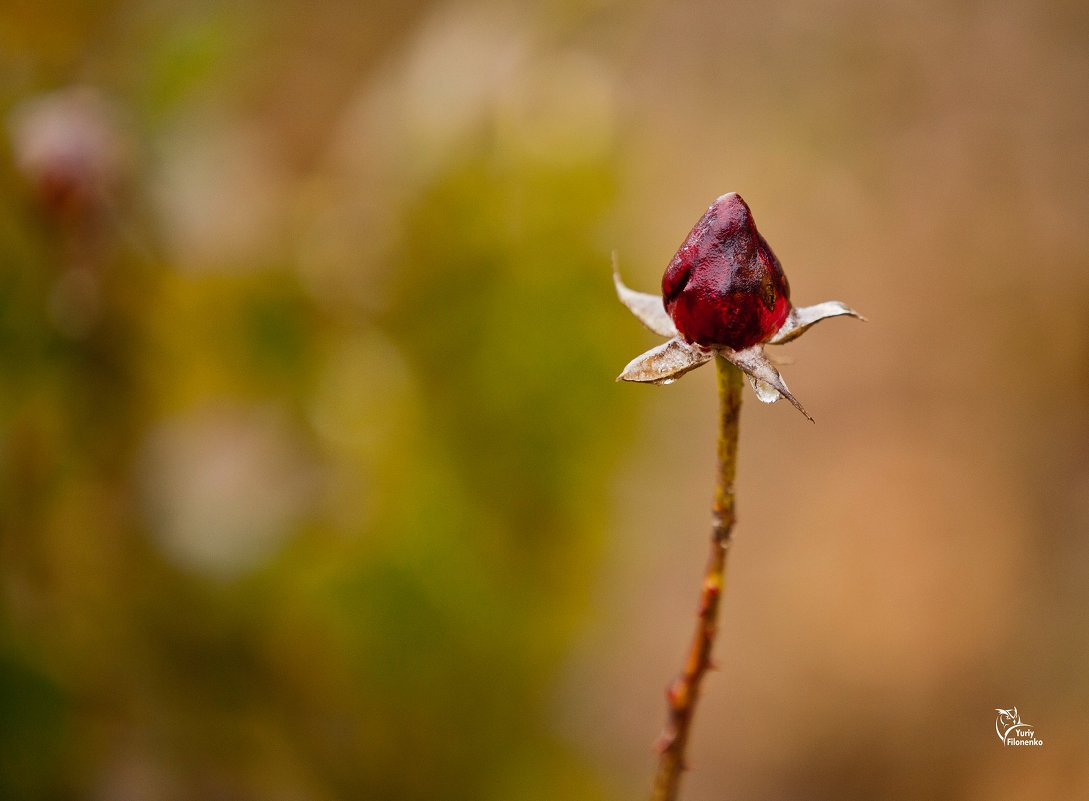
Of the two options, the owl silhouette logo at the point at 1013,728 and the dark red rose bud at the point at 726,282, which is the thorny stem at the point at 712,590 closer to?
the dark red rose bud at the point at 726,282

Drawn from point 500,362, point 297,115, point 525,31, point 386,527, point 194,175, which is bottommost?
point 386,527

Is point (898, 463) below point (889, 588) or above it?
above

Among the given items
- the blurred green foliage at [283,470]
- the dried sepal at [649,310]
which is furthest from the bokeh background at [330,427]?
→ the dried sepal at [649,310]

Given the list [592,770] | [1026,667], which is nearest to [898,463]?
[1026,667]

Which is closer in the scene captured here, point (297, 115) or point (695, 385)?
point (695, 385)

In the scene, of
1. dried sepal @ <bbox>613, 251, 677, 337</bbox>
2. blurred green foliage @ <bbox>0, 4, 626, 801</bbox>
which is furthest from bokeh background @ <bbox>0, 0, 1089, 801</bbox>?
dried sepal @ <bbox>613, 251, 677, 337</bbox>

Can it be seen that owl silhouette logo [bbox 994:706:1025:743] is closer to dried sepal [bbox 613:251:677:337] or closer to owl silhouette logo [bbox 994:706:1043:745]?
owl silhouette logo [bbox 994:706:1043:745]

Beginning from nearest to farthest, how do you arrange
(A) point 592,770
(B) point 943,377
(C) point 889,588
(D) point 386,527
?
1. (D) point 386,527
2. (A) point 592,770
3. (C) point 889,588
4. (B) point 943,377

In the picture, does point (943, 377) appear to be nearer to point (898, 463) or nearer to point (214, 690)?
point (898, 463)
